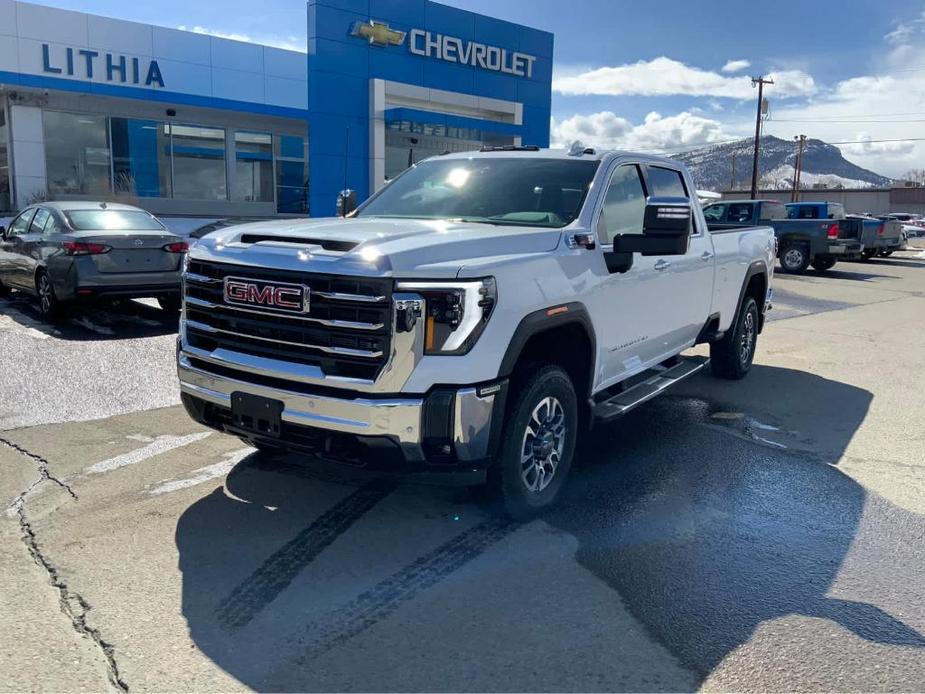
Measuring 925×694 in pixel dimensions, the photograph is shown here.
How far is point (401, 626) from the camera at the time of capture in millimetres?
3260

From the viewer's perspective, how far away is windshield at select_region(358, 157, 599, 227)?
499 cm

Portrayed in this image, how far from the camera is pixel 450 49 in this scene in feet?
82.3

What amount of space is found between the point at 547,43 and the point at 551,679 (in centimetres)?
2787

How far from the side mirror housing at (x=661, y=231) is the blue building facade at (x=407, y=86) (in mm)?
17744

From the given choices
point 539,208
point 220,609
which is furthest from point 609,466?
point 220,609

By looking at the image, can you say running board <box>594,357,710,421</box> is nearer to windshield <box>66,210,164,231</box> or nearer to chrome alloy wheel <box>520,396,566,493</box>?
chrome alloy wheel <box>520,396,566,493</box>

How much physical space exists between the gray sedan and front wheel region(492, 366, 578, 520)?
20.8 ft

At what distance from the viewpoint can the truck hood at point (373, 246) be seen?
3.69 meters

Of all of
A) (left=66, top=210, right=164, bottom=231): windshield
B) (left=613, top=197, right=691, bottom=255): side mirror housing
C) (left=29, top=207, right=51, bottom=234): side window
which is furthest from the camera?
(left=29, top=207, right=51, bottom=234): side window

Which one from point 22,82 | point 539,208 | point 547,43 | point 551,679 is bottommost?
point 551,679

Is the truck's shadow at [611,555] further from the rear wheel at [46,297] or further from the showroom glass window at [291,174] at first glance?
the showroom glass window at [291,174]

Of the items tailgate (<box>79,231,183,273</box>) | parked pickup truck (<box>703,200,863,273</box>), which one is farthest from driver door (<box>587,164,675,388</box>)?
parked pickup truck (<box>703,200,863,273</box>)

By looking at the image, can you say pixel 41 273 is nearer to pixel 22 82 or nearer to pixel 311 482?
pixel 311 482

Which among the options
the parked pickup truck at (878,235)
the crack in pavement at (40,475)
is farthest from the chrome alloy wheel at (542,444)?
the parked pickup truck at (878,235)
